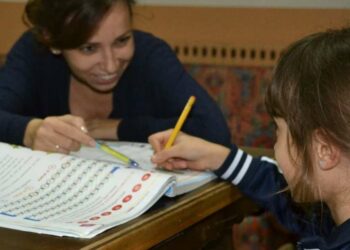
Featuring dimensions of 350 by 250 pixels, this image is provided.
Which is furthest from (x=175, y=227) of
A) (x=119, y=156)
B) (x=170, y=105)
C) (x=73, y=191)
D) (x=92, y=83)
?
(x=92, y=83)

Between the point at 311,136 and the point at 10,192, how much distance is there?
52 cm

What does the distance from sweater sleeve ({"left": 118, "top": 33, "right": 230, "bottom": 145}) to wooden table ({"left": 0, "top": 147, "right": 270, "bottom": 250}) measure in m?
0.24

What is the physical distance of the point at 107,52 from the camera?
1790 mm

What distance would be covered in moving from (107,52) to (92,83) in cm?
14

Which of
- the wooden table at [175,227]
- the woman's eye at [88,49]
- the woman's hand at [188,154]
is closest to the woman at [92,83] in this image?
the woman's eye at [88,49]

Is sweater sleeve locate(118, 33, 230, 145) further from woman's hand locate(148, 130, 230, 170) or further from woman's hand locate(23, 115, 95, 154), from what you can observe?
woman's hand locate(23, 115, 95, 154)

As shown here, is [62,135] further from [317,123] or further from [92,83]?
[317,123]

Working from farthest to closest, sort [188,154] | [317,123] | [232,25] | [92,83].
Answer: [232,25] < [92,83] < [188,154] < [317,123]

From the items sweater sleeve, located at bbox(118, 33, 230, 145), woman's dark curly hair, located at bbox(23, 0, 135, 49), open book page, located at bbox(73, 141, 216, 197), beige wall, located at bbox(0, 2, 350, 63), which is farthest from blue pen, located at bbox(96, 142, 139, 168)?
beige wall, located at bbox(0, 2, 350, 63)

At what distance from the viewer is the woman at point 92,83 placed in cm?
166

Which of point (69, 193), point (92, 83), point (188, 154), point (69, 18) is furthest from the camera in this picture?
point (92, 83)

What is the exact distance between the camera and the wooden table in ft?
3.36

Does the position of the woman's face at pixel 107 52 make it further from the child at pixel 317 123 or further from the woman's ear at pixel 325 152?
the woman's ear at pixel 325 152

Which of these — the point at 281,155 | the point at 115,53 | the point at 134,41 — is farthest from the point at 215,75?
the point at 281,155
